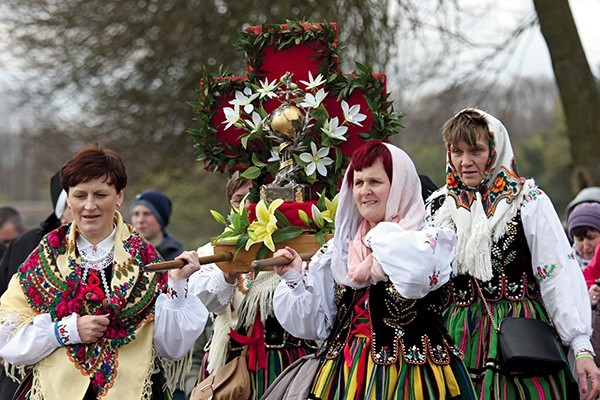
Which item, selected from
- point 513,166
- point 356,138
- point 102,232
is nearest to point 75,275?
point 102,232

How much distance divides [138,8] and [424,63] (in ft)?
13.1

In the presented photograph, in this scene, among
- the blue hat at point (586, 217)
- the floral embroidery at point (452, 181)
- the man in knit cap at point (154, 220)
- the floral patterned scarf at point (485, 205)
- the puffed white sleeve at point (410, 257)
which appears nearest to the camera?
the puffed white sleeve at point (410, 257)

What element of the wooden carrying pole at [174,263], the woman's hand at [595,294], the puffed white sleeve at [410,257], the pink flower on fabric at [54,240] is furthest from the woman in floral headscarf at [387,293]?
the woman's hand at [595,294]

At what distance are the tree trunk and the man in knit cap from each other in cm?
511

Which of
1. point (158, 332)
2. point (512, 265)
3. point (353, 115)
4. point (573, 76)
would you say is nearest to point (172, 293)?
point (158, 332)

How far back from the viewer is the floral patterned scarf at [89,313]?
15.4 ft

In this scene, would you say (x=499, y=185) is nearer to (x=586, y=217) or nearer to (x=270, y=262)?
(x=270, y=262)

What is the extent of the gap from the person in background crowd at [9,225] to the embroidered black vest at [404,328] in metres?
5.64

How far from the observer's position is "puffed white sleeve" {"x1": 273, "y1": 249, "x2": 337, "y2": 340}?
468 cm

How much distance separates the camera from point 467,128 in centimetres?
509

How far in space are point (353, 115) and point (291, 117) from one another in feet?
1.08

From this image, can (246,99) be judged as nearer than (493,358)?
No

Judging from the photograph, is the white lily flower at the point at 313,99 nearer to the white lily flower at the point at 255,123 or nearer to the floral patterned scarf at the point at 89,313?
the white lily flower at the point at 255,123

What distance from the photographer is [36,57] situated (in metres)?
16.5
